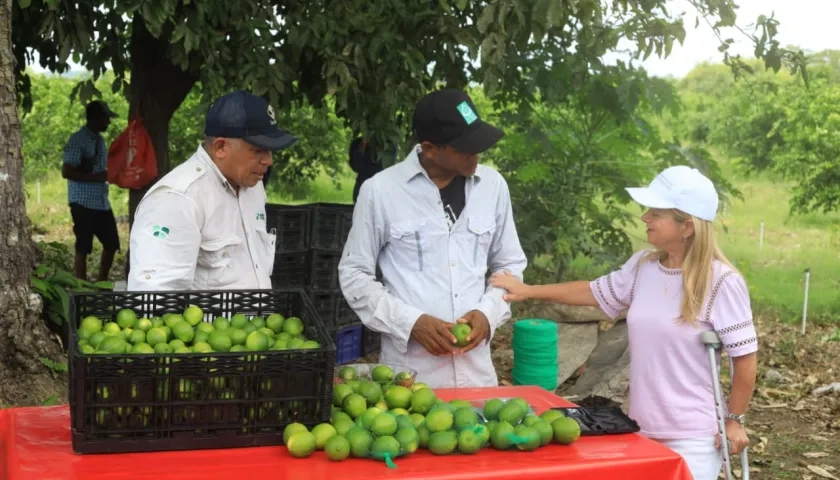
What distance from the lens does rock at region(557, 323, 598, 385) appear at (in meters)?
7.45

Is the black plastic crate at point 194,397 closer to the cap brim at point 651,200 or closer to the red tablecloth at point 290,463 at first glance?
the red tablecloth at point 290,463

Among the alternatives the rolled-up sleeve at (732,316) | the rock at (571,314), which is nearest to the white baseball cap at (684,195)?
the rolled-up sleeve at (732,316)

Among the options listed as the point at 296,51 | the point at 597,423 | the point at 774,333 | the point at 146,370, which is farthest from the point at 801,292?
the point at 146,370

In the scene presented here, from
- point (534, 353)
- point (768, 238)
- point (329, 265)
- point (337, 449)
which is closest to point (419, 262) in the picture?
point (337, 449)

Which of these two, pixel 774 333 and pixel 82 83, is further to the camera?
pixel 774 333

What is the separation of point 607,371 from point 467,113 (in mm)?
3934

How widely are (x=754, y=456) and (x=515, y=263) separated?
10.7 ft

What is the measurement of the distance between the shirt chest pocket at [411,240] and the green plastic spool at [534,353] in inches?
111

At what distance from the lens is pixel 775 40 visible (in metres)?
6.68

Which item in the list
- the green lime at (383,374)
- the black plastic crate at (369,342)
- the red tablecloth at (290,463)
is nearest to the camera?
the red tablecloth at (290,463)

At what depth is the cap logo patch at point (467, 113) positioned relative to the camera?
335 centimetres

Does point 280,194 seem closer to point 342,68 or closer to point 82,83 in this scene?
Answer: point 82,83

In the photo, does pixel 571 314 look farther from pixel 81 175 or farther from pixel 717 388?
pixel 717 388

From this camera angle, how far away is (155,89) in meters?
8.85
